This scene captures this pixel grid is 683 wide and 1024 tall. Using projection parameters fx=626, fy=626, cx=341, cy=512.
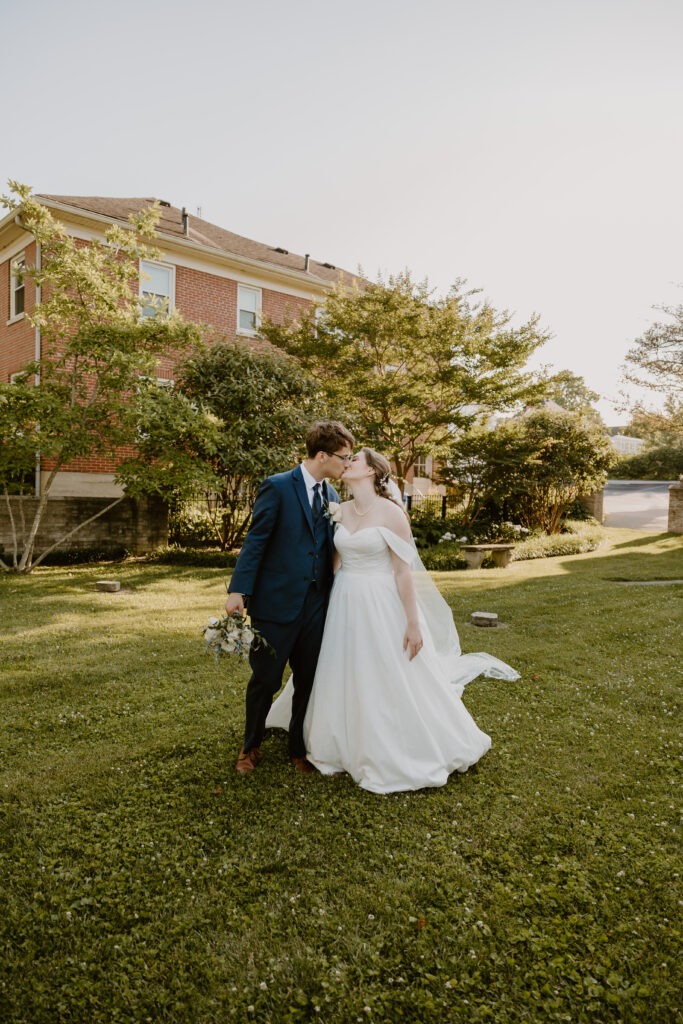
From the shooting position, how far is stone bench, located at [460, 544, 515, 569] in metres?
15.6

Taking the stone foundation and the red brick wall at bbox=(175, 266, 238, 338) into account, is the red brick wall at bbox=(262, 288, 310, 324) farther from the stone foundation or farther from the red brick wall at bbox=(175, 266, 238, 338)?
the stone foundation

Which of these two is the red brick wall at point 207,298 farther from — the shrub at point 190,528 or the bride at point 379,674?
the bride at point 379,674

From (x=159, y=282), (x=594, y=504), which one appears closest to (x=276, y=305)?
(x=159, y=282)

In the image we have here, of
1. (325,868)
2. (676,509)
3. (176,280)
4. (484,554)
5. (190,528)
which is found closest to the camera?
(325,868)

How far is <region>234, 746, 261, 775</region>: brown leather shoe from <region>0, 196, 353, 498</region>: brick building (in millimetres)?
14403

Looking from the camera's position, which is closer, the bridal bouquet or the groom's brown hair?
the bridal bouquet

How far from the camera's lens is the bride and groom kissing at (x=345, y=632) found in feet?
13.3

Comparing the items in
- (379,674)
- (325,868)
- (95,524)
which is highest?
(95,524)

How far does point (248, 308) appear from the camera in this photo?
890 inches

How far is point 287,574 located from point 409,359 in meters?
14.8

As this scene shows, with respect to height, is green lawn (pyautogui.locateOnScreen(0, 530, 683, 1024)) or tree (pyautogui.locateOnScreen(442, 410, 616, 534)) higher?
tree (pyautogui.locateOnScreen(442, 410, 616, 534))

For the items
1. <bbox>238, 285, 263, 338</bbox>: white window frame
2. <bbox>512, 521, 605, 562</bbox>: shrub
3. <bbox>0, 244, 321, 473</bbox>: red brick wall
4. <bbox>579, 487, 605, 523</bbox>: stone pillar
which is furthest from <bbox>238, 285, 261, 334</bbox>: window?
<bbox>579, 487, 605, 523</bbox>: stone pillar

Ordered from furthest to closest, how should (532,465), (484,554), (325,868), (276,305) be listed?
(276,305) < (532,465) < (484,554) < (325,868)

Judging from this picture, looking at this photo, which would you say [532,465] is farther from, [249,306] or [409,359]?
[249,306]
